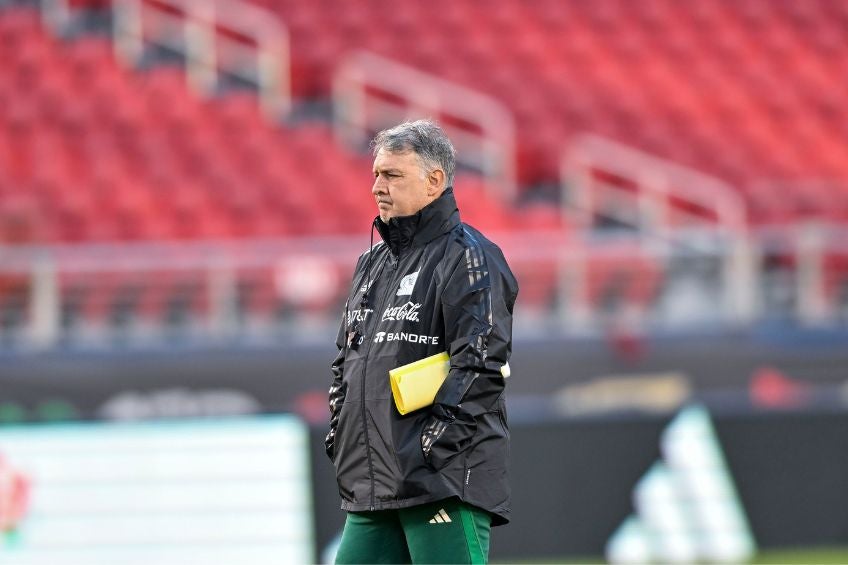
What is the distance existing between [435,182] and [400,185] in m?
0.11

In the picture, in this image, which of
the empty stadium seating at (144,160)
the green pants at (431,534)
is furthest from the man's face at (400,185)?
the empty stadium seating at (144,160)

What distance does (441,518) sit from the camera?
380 centimetres

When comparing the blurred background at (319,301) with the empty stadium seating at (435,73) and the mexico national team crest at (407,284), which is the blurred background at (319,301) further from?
the mexico national team crest at (407,284)

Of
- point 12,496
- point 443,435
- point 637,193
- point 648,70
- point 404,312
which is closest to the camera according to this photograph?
point 443,435

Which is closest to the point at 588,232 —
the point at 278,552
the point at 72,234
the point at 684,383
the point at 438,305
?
the point at 684,383

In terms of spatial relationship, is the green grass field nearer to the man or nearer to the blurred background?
the blurred background

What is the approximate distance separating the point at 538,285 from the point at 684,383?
A: 4.25ft

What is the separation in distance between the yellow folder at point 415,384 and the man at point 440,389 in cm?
3

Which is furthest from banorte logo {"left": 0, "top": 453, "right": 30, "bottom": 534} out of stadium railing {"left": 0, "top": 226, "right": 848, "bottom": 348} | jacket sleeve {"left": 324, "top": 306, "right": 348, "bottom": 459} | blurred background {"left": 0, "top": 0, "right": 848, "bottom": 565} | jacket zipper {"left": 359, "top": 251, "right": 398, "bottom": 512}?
jacket zipper {"left": 359, "top": 251, "right": 398, "bottom": 512}

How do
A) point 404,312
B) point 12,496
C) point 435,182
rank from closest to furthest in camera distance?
point 404,312, point 435,182, point 12,496

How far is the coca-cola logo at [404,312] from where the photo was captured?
384 cm

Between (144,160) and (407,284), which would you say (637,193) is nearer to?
(144,160)

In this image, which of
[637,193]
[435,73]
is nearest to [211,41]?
[435,73]

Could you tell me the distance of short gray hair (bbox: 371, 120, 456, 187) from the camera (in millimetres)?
3908
